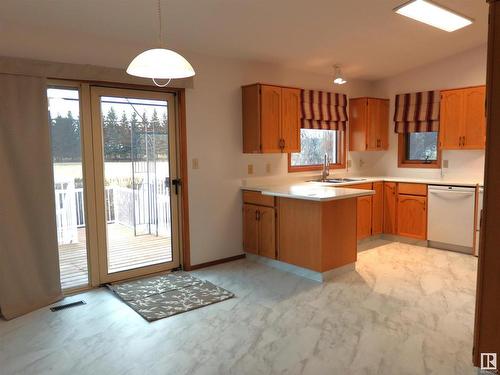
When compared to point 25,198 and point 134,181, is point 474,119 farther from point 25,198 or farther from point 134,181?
point 25,198

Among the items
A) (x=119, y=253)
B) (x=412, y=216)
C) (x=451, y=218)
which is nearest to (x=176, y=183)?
(x=119, y=253)

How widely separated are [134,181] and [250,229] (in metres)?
1.49

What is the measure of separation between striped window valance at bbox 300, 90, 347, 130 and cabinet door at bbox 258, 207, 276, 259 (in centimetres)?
146

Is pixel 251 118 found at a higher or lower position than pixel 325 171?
higher

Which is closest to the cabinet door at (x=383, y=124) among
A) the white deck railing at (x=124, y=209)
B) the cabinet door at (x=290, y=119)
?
the cabinet door at (x=290, y=119)

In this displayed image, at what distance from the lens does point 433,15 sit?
150 inches

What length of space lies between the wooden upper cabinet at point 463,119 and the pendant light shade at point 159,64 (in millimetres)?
4105

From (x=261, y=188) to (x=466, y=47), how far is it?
3214mm

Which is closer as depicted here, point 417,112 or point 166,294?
point 166,294

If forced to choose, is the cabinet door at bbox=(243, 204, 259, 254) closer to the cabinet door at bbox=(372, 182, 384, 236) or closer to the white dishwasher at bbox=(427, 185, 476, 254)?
the cabinet door at bbox=(372, 182, 384, 236)

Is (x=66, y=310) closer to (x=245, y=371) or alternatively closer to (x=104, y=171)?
(x=104, y=171)

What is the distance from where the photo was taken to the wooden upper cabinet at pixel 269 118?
4543 millimetres

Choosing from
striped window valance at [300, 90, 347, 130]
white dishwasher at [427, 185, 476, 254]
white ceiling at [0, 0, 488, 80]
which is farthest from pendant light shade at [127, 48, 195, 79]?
white dishwasher at [427, 185, 476, 254]

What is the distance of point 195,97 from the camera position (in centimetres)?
436
